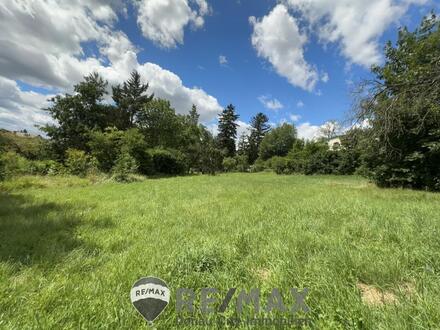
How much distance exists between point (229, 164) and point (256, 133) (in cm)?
2100

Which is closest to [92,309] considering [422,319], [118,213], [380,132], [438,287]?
[422,319]

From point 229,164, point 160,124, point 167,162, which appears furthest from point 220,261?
point 229,164

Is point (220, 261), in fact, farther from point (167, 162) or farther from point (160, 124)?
point (160, 124)

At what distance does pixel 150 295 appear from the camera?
56.6 inches

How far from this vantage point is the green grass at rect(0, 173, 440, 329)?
1688 mm

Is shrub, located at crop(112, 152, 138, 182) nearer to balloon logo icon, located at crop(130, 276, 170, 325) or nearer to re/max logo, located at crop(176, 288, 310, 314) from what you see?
re/max logo, located at crop(176, 288, 310, 314)

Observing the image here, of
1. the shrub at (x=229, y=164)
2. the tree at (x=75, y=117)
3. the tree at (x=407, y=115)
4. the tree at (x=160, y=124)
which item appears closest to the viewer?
the tree at (x=407, y=115)

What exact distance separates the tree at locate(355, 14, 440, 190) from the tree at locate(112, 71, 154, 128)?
83.6 ft

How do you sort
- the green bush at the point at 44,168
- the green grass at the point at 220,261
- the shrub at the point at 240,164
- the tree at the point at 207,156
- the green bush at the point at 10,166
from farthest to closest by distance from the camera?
the shrub at the point at 240,164 < the tree at the point at 207,156 < the green bush at the point at 44,168 < the green bush at the point at 10,166 < the green grass at the point at 220,261

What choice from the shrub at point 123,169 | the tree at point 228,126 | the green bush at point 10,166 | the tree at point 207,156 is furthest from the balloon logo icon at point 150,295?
the tree at point 228,126

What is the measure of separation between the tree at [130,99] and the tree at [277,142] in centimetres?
2553

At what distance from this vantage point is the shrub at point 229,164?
1385 inches

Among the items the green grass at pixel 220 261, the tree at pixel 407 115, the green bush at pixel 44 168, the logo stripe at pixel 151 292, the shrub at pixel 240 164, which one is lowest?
the green bush at pixel 44 168

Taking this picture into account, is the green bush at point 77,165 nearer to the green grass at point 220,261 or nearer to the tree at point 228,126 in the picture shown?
the green grass at point 220,261
